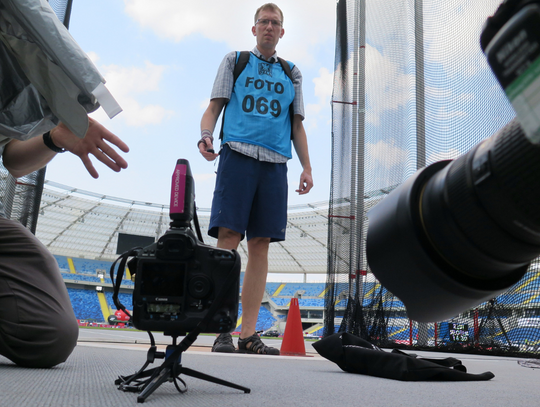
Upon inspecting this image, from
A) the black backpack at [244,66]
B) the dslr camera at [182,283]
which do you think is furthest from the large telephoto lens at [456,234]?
the black backpack at [244,66]

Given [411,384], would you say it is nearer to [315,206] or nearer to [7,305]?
[7,305]

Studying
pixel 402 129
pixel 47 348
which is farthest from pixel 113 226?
pixel 47 348

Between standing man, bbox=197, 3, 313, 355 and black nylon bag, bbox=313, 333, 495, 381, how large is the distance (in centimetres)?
53

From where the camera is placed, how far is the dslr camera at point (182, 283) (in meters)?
0.80

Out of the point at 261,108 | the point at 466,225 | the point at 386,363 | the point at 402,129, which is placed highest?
the point at 402,129

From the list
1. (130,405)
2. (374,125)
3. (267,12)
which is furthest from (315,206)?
(130,405)

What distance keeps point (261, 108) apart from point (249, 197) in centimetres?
50

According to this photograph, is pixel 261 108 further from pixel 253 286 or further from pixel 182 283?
pixel 182 283

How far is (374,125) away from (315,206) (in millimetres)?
17860

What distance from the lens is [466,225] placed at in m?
0.37

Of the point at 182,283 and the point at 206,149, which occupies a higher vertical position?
the point at 206,149

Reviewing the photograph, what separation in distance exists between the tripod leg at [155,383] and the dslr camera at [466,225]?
0.50m

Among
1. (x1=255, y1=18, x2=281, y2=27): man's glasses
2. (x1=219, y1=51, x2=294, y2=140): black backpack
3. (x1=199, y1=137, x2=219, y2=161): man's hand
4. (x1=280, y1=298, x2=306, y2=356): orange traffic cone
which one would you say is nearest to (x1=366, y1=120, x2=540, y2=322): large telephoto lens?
(x1=199, y1=137, x2=219, y2=161): man's hand

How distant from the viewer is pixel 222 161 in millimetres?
2162
